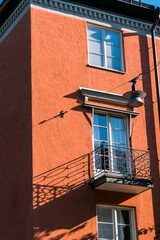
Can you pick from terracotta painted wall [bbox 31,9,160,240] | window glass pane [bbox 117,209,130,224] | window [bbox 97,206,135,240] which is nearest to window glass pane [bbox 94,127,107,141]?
terracotta painted wall [bbox 31,9,160,240]

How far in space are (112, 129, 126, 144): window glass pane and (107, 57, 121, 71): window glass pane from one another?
2565 millimetres

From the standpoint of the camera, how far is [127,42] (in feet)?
67.7

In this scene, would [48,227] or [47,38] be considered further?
[47,38]

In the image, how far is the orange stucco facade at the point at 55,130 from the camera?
16797 millimetres

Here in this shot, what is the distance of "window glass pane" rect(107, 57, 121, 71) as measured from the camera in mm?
20078

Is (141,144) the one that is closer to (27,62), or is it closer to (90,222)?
(90,222)

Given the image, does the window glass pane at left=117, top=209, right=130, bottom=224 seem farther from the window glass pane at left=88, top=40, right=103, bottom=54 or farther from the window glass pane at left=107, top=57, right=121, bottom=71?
the window glass pane at left=88, top=40, right=103, bottom=54

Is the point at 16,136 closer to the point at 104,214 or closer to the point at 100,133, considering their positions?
the point at 100,133

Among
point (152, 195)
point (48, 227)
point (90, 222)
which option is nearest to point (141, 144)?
point (152, 195)

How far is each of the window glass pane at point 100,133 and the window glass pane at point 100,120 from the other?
0.60ft

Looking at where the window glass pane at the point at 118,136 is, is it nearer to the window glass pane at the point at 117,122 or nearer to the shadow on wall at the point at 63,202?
the window glass pane at the point at 117,122

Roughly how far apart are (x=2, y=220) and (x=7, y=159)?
2085mm

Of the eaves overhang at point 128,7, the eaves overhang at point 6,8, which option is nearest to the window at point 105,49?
the eaves overhang at point 128,7

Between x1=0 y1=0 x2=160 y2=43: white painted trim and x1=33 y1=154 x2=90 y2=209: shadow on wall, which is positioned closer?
x1=33 y1=154 x2=90 y2=209: shadow on wall
